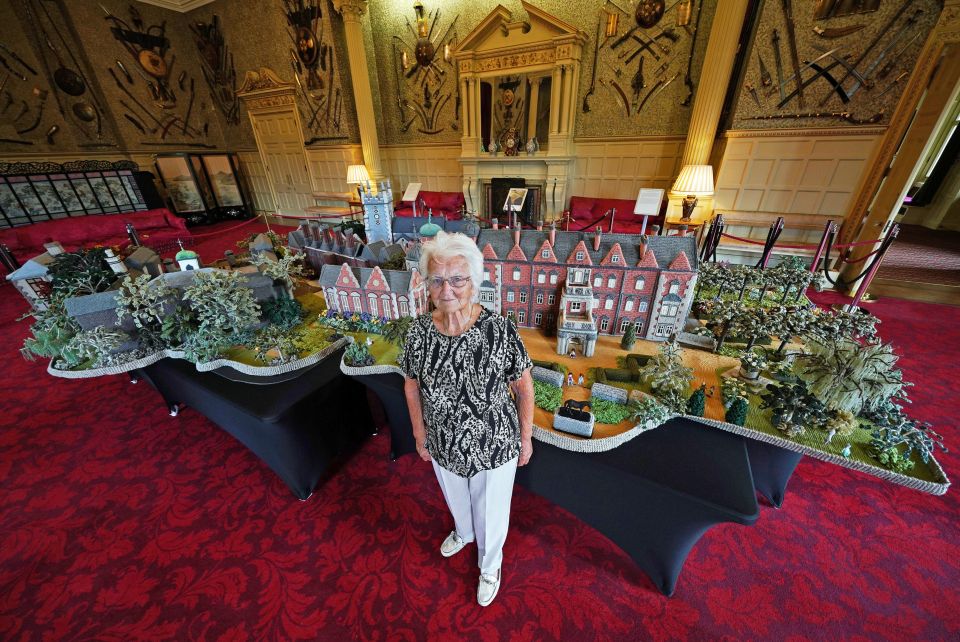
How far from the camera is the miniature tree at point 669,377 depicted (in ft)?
6.43

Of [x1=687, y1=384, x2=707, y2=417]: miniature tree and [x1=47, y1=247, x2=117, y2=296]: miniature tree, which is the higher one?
[x1=47, y1=247, x2=117, y2=296]: miniature tree

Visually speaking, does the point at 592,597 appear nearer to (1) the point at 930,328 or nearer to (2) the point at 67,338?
(2) the point at 67,338

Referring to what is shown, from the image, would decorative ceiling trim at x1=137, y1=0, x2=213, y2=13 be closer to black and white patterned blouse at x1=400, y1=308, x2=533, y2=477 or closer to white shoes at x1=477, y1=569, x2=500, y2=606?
black and white patterned blouse at x1=400, y1=308, x2=533, y2=477

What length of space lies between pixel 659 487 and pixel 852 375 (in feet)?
3.88

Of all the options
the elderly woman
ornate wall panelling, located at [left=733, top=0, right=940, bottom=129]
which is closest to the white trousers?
the elderly woman

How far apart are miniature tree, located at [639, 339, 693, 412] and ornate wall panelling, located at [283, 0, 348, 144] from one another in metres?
10.0

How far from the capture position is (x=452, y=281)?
141cm

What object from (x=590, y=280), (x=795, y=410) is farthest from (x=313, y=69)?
(x=795, y=410)

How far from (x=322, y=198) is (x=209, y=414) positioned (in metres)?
9.70

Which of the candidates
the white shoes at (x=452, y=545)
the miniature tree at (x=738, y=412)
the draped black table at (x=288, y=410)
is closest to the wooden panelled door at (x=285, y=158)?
the draped black table at (x=288, y=410)

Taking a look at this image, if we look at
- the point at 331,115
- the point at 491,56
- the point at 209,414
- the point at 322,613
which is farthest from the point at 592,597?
the point at 331,115

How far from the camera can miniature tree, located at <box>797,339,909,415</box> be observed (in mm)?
1675

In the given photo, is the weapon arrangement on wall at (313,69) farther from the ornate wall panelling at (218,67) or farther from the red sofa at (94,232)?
the red sofa at (94,232)

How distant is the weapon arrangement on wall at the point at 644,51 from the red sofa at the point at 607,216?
69.0 inches
